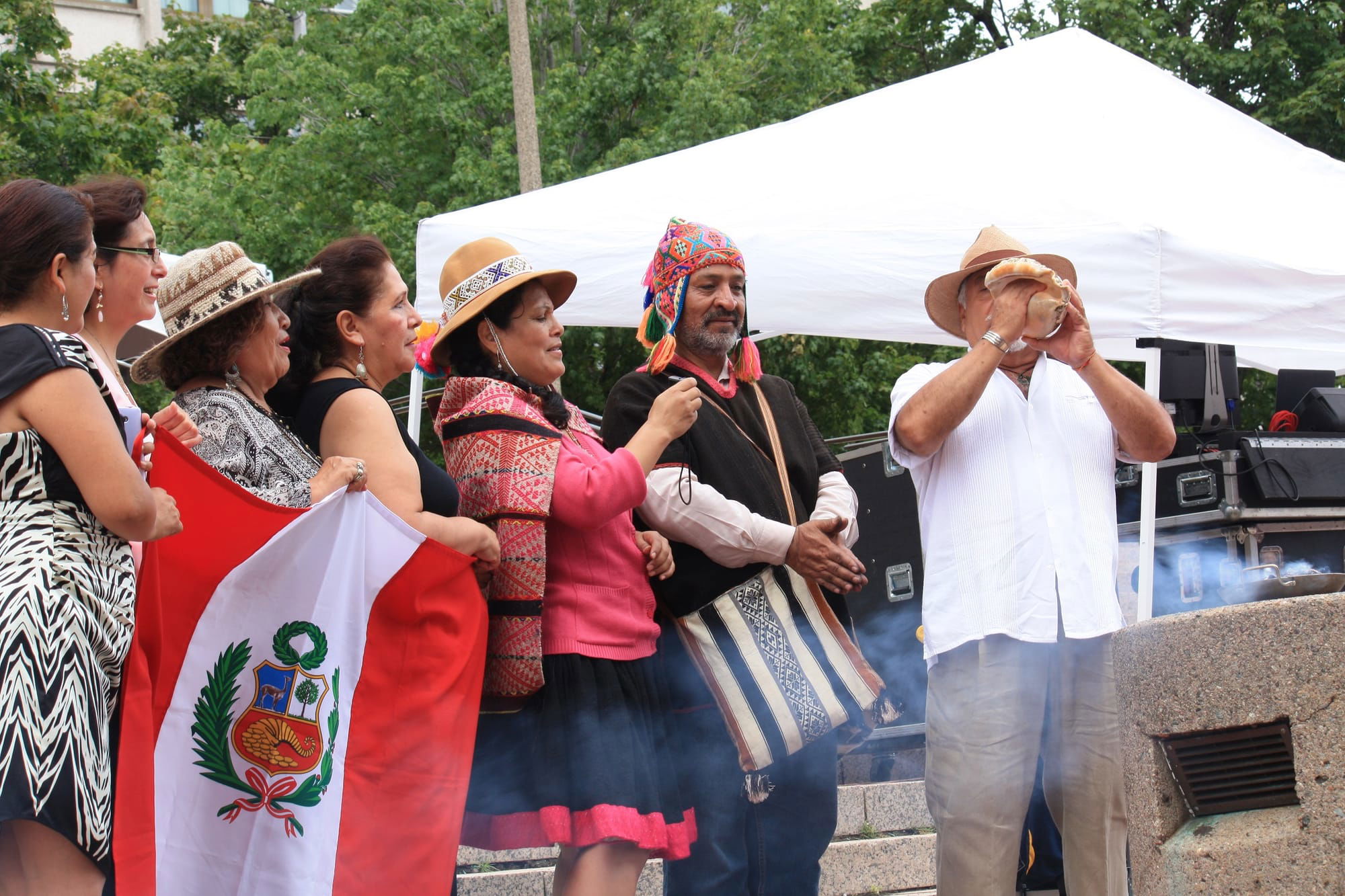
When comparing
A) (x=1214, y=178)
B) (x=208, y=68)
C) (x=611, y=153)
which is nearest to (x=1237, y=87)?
(x=611, y=153)

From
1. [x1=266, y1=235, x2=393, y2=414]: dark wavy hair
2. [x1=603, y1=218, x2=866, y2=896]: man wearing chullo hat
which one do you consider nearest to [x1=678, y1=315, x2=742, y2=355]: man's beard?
[x1=603, y1=218, x2=866, y2=896]: man wearing chullo hat

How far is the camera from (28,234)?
2.51 metres

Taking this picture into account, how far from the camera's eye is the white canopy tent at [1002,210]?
4129 mm

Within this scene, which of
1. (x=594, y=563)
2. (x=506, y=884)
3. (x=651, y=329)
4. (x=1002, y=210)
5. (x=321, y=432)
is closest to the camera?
(x=321, y=432)

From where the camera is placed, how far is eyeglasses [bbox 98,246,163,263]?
277 cm

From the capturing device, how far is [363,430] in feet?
9.91

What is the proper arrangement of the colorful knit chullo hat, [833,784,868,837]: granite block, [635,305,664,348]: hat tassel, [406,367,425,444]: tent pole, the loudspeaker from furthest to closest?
the loudspeaker
[833,784,868,837]: granite block
[406,367,425,444]: tent pole
[635,305,664,348]: hat tassel
the colorful knit chullo hat

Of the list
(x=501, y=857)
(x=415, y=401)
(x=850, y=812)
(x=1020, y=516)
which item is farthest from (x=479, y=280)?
(x=850, y=812)

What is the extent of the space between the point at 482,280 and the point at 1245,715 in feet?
6.62

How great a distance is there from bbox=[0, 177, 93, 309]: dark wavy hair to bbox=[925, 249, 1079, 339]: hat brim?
2.30 m

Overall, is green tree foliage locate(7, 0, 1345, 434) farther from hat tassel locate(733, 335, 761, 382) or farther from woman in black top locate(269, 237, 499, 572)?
woman in black top locate(269, 237, 499, 572)

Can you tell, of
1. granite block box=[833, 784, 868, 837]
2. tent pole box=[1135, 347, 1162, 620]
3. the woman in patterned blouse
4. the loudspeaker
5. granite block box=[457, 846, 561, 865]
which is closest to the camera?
the woman in patterned blouse

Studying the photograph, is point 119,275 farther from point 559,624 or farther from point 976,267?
point 976,267

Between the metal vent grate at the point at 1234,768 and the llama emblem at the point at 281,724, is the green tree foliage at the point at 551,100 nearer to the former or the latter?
the llama emblem at the point at 281,724
